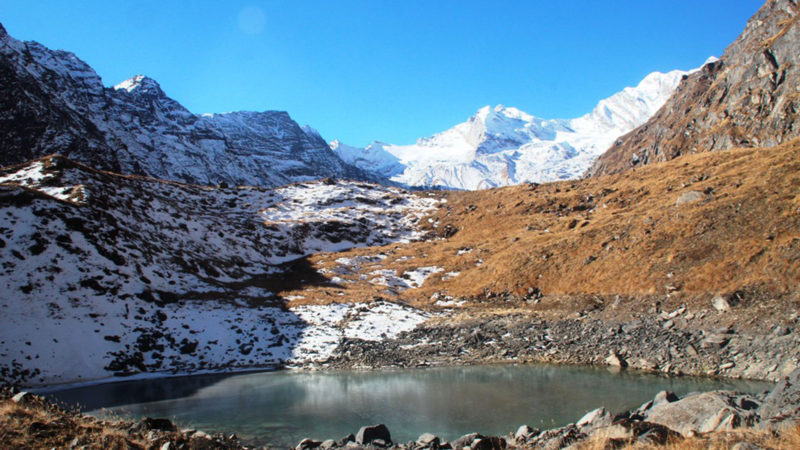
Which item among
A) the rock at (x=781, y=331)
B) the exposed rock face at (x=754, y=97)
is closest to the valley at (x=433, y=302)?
the rock at (x=781, y=331)

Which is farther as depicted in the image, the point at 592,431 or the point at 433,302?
the point at 433,302

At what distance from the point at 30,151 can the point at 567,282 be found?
148m

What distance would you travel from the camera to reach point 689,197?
3622 centimetres

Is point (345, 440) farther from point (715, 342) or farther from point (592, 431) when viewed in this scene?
point (715, 342)

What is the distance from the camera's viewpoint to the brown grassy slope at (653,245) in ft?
85.9

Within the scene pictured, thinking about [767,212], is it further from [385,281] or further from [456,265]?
[385,281]

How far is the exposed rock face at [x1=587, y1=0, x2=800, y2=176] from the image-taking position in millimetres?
110188

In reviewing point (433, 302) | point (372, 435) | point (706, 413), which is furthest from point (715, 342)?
point (433, 302)

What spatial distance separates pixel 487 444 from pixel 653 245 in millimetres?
27028

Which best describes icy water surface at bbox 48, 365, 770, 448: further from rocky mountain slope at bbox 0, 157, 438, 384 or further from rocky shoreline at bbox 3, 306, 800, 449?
rocky mountain slope at bbox 0, 157, 438, 384

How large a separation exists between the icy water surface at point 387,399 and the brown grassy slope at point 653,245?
9.35 meters

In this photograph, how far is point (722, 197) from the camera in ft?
109

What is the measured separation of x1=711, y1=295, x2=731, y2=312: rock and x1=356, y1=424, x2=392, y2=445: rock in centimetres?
2114

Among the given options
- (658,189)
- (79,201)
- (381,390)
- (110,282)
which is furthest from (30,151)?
(658,189)
